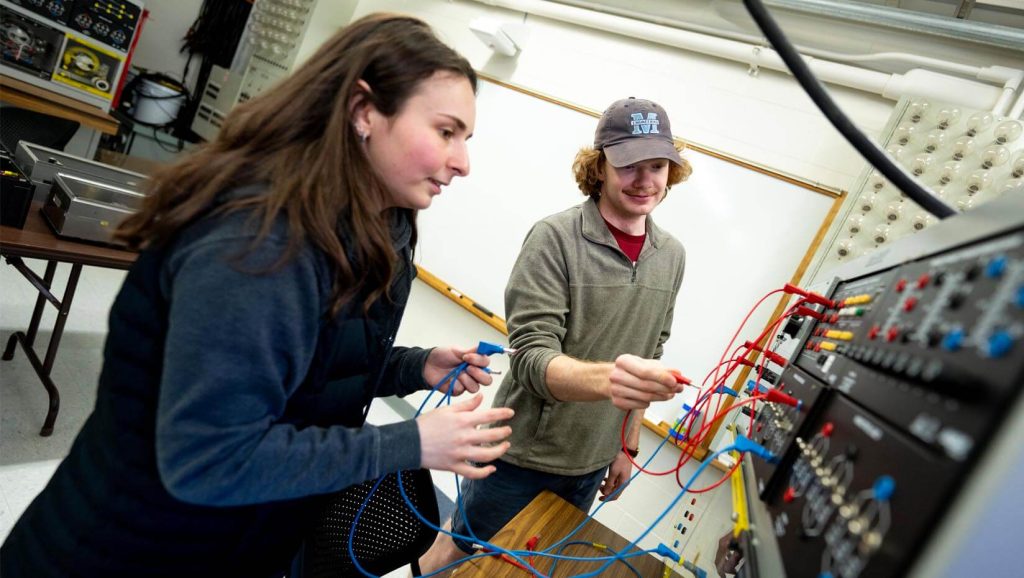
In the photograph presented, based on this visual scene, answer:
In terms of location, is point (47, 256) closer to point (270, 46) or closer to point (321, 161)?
point (321, 161)

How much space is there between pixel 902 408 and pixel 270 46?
4.89 meters

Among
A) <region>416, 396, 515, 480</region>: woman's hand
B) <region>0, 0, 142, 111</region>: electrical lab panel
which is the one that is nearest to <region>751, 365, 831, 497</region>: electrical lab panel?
<region>416, 396, 515, 480</region>: woman's hand

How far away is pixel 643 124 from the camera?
55.9 inches

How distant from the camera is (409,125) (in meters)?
0.80

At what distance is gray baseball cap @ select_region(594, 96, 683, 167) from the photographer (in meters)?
1.38

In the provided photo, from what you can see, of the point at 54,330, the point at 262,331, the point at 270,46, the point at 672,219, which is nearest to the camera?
the point at 262,331

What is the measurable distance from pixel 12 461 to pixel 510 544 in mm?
1905

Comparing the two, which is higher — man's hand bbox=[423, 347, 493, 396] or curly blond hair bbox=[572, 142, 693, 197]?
curly blond hair bbox=[572, 142, 693, 197]

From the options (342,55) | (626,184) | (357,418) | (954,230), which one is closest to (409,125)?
(342,55)

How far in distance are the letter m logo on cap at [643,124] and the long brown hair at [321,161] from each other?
694 mm

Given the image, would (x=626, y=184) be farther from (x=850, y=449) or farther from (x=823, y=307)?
(x=850, y=449)

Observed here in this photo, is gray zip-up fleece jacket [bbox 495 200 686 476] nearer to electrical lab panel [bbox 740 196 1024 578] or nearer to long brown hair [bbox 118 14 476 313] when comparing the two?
long brown hair [bbox 118 14 476 313]

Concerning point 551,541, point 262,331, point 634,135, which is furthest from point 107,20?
point 551,541

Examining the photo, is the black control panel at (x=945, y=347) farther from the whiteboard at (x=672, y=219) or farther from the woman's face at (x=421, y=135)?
the whiteboard at (x=672, y=219)
